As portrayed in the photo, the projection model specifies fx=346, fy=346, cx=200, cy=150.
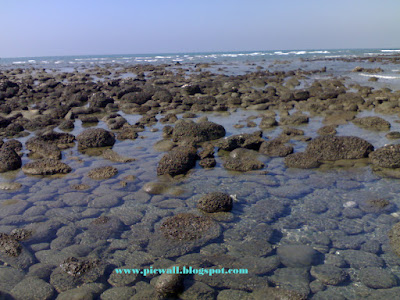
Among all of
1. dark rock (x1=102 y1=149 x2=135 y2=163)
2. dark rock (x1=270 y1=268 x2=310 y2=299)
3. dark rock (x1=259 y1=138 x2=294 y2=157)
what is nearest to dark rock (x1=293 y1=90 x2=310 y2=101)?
dark rock (x1=259 y1=138 x2=294 y2=157)

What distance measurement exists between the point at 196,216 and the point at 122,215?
142cm

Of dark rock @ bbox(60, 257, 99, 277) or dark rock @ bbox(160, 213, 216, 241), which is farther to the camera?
dark rock @ bbox(160, 213, 216, 241)

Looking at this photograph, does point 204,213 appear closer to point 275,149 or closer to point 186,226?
point 186,226

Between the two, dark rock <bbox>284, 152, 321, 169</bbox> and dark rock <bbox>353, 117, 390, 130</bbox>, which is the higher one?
dark rock <bbox>353, 117, 390, 130</bbox>

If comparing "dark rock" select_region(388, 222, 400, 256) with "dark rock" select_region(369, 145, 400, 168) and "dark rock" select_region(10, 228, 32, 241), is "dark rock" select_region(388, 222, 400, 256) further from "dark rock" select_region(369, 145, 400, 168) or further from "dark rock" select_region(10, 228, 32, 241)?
"dark rock" select_region(10, 228, 32, 241)

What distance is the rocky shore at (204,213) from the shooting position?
14.8 feet

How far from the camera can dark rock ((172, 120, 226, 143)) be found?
11266mm

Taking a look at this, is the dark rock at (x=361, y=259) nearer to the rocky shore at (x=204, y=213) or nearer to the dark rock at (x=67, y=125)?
the rocky shore at (x=204, y=213)

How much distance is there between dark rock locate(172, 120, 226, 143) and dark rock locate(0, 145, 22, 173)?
460 cm

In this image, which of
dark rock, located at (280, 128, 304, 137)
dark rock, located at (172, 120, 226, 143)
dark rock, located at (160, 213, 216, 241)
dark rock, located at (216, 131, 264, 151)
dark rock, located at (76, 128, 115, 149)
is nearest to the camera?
dark rock, located at (160, 213, 216, 241)

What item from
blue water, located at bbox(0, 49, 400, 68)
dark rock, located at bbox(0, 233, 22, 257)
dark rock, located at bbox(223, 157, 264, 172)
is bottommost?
dark rock, located at bbox(0, 233, 22, 257)

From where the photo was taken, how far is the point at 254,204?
6742mm

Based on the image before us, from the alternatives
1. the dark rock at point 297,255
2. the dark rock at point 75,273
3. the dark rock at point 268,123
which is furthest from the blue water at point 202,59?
the dark rock at point 75,273

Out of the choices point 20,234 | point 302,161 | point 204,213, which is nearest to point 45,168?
point 20,234
